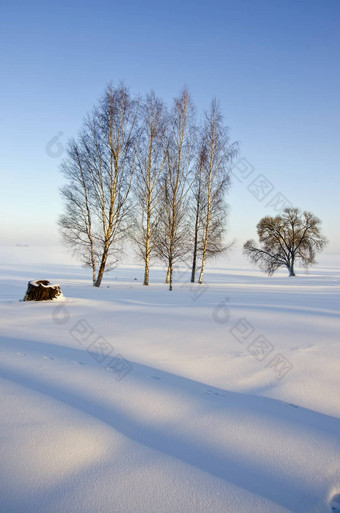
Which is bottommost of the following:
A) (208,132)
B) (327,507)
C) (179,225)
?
(327,507)

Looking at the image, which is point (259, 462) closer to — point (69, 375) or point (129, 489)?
point (129, 489)

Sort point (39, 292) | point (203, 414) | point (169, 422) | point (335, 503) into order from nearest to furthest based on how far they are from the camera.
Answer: point (335, 503) → point (169, 422) → point (203, 414) → point (39, 292)

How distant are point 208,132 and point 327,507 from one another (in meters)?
14.2

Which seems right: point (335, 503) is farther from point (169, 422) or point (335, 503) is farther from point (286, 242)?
point (286, 242)

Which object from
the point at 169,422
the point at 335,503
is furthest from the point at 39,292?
the point at 335,503

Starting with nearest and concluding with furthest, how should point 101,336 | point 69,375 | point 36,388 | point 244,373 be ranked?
point 36,388 → point 69,375 → point 244,373 → point 101,336

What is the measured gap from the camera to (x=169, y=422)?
1.92 m

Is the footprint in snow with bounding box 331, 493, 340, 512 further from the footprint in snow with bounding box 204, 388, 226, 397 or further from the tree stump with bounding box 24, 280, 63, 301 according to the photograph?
the tree stump with bounding box 24, 280, 63, 301

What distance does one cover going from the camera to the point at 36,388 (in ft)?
7.57

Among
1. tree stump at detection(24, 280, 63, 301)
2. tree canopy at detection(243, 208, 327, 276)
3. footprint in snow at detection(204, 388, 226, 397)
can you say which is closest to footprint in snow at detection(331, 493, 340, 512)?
footprint in snow at detection(204, 388, 226, 397)

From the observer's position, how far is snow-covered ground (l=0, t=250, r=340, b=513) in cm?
134

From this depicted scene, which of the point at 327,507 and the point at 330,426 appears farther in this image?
the point at 330,426

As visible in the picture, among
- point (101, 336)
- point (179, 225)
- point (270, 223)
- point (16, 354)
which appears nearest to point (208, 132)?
point (179, 225)

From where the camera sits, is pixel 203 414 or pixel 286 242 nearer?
pixel 203 414
